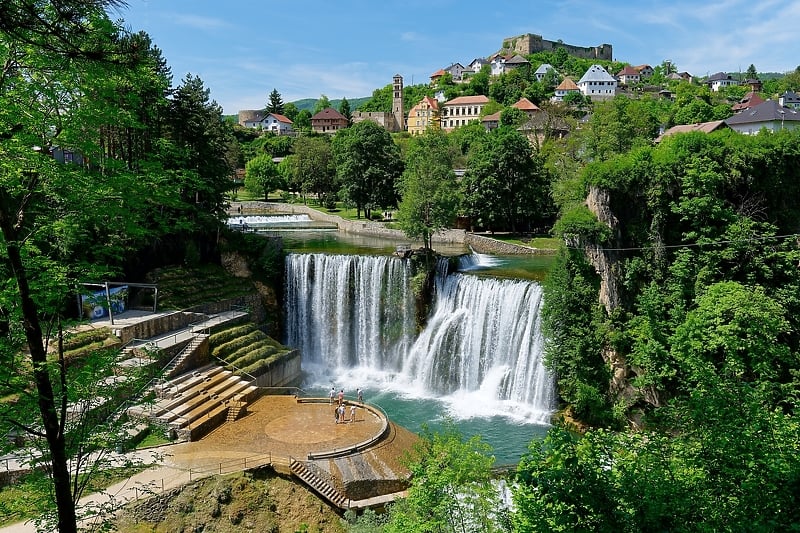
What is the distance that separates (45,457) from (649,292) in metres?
18.6

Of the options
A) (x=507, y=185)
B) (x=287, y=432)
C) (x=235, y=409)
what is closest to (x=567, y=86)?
(x=507, y=185)

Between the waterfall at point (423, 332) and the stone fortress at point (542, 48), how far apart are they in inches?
4855

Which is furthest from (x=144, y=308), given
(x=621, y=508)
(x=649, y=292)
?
(x=621, y=508)

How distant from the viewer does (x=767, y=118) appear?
46.4 m

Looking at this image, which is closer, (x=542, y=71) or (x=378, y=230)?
(x=378, y=230)

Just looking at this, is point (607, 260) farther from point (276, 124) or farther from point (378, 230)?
point (276, 124)

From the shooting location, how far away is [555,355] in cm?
2128

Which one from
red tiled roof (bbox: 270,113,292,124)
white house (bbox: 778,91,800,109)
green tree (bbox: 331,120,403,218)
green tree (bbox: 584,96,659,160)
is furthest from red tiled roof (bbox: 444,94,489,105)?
green tree (bbox: 584,96,659,160)

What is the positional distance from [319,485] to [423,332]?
12130mm

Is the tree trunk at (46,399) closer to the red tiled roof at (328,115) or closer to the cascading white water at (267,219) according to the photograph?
the cascading white water at (267,219)

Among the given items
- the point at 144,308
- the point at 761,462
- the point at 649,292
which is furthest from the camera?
the point at 144,308

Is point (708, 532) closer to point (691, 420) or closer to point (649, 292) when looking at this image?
point (691, 420)

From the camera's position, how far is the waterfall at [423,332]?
23594 millimetres

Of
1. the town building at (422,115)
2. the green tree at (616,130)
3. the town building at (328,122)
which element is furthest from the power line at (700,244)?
the town building at (328,122)
